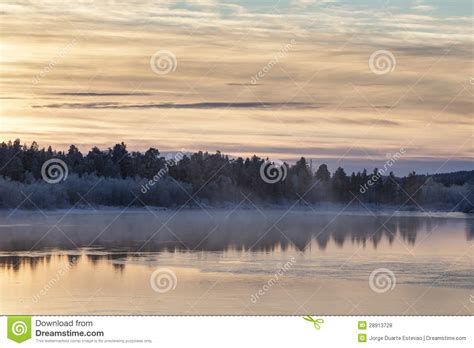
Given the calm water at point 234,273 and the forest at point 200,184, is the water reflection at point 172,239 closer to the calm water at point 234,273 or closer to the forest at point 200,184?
the calm water at point 234,273

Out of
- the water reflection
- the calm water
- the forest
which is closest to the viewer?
the calm water

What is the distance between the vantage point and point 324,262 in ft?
75.4

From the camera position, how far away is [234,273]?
2073 cm

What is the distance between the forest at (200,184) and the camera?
62781 mm

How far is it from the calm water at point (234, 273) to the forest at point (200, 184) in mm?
29771

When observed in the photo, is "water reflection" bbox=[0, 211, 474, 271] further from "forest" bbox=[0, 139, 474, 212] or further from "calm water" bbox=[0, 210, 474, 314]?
"forest" bbox=[0, 139, 474, 212]

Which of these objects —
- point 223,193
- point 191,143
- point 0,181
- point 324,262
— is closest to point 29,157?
point 0,181

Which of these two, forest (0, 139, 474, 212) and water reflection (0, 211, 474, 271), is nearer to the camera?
water reflection (0, 211, 474, 271)

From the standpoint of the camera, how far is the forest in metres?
62.8

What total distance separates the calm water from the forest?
97.7ft

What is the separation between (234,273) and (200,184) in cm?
5130

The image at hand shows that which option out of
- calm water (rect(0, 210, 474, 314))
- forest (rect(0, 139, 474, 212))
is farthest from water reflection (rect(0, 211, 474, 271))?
forest (rect(0, 139, 474, 212))

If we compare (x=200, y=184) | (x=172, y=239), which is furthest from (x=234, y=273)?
(x=200, y=184)
